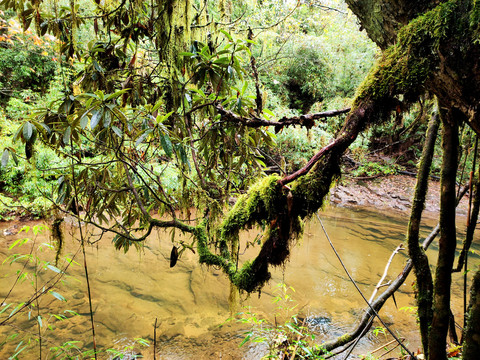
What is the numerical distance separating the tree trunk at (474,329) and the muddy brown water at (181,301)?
1.07 metres

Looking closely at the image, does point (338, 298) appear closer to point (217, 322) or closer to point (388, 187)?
point (217, 322)

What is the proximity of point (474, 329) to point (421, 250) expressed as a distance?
590 mm

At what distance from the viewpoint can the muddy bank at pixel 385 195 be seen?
315 inches

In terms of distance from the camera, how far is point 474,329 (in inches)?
35.8

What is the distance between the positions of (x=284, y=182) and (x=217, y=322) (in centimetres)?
269

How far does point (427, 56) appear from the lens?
87 cm

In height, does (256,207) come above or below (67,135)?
below

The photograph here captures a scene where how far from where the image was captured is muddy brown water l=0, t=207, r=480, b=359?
2727 millimetres

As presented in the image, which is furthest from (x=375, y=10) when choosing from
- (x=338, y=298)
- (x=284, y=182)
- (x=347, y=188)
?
(x=347, y=188)

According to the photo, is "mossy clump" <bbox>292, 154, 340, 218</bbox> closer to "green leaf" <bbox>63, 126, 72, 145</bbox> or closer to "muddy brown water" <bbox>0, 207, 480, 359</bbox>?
"muddy brown water" <bbox>0, 207, 480, 359</bbox>

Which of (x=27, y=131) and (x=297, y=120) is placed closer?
(x=297, y=120)

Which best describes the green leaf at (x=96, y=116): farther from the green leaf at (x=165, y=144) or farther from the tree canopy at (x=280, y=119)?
the green leaf at (x=165, y=144)

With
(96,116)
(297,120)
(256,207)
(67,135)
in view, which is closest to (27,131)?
(67,135)

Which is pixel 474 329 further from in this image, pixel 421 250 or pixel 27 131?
pixel 27 131
